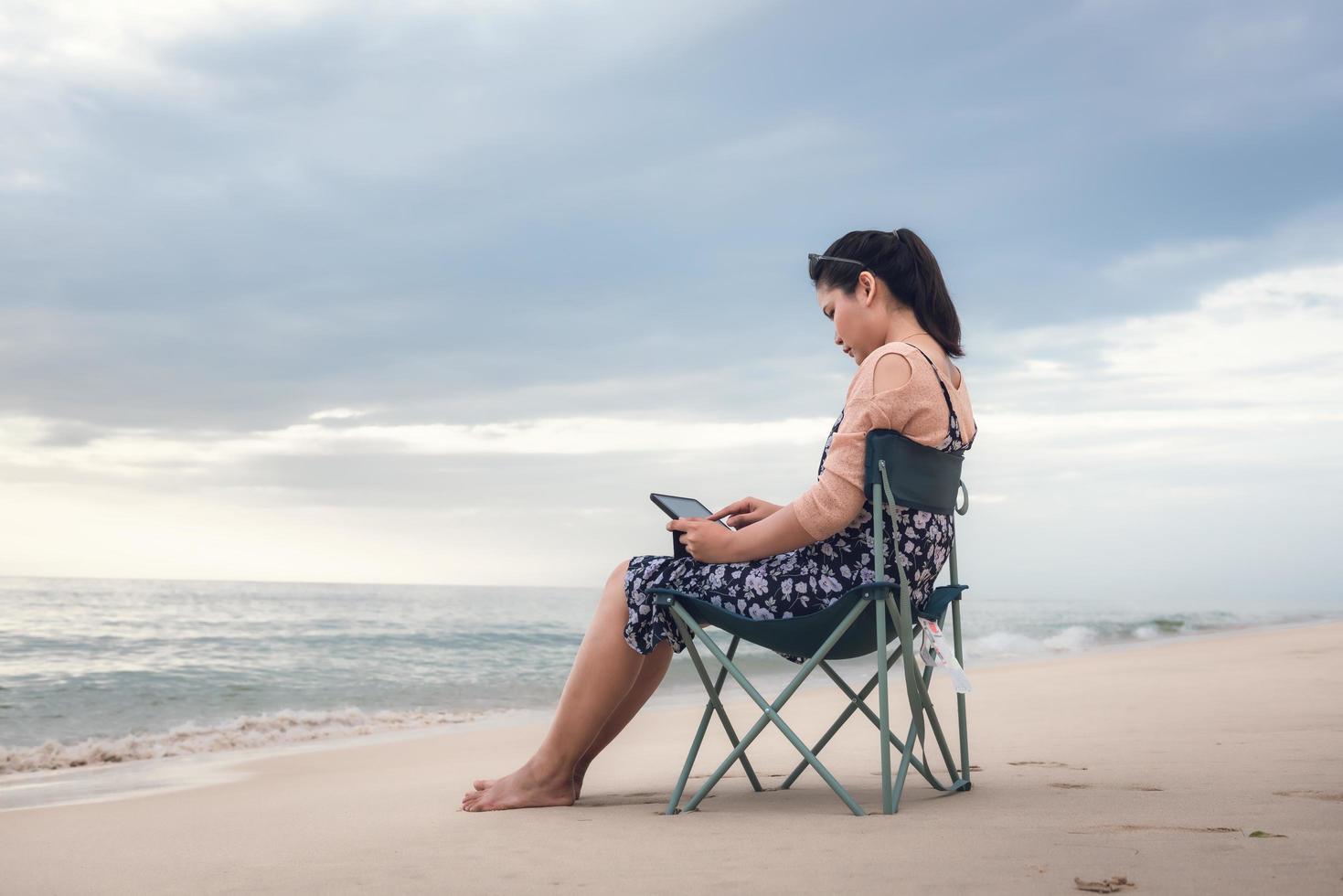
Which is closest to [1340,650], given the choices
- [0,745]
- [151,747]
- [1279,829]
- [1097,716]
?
[1097,716]

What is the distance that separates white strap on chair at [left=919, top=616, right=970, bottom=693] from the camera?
8.64ft

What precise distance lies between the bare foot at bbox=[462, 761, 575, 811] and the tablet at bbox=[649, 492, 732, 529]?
0.80m

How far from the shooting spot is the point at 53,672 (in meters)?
9.37

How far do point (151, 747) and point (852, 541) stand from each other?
5.11 metres

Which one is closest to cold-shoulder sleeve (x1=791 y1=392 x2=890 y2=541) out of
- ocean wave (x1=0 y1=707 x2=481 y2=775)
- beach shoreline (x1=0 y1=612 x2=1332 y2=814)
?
beach shoreline (x1=0 y1=612 x2=1332 y2=814)

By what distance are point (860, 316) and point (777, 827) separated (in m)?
1.30

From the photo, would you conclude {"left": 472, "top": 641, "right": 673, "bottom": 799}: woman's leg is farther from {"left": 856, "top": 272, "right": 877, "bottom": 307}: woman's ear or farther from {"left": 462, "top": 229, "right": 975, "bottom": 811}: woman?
{"left": 856, "top": 272, "right": 877, "bottom": 307}: woman's ear

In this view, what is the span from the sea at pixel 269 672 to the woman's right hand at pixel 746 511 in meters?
3.16

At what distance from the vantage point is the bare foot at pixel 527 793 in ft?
9.53

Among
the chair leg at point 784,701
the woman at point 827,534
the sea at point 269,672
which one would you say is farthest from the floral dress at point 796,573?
the sea at point 269,672

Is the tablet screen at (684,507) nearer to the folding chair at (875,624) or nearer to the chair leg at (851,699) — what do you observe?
the folding chair at (875,624)

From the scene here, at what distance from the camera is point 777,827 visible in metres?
2.41

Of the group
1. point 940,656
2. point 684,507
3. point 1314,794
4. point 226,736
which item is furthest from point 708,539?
point 226,736

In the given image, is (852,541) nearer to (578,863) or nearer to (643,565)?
(643,565)
